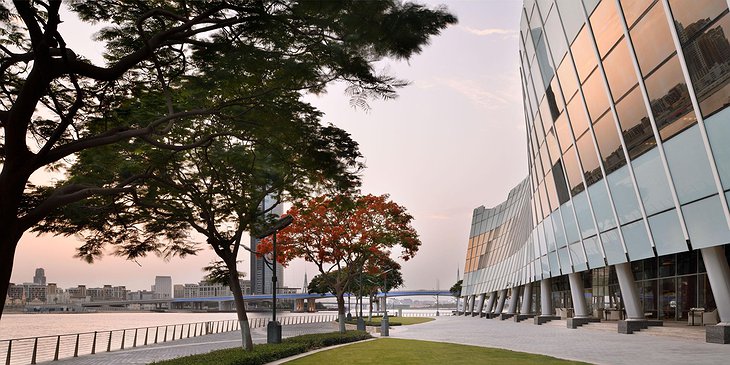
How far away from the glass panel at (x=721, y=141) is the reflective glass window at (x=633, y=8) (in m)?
4.72

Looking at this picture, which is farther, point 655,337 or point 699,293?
point 699,293

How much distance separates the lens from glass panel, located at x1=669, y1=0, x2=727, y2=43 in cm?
1720

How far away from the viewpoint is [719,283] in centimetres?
1995

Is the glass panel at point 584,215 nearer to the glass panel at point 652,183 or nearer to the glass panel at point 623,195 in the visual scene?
the glass panel at point 623,195

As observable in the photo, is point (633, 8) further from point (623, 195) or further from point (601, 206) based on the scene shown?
point (601, 206)

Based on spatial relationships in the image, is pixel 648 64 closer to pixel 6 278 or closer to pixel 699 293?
pixel 699 293

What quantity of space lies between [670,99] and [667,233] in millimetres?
4376

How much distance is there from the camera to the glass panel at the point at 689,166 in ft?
60.3

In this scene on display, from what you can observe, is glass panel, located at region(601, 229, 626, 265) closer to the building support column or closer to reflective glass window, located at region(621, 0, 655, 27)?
the building support column

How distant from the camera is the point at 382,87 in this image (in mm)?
11508

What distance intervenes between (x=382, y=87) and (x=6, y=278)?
21.8 feet

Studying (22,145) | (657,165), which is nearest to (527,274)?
(657,165)

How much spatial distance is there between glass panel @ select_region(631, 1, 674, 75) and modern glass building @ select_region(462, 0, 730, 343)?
0.16 feet

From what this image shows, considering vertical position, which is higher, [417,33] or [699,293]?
[417,33]
